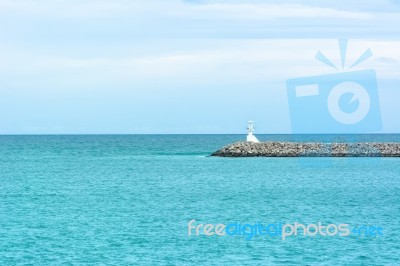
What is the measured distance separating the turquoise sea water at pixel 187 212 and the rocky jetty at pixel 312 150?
14999 millimetres

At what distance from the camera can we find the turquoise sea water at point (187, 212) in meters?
23.5

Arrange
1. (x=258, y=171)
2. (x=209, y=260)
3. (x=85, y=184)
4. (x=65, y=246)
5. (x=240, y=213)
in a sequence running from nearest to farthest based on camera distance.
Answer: (x=209, y=260), (x=65, y=246), (x=240, y=213), (x=85, y=184), (x=258, y=171)

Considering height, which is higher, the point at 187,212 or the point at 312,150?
the point at 312,150

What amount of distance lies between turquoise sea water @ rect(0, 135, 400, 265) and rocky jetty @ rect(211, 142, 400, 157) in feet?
49.2

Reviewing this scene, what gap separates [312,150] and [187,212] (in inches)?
1853

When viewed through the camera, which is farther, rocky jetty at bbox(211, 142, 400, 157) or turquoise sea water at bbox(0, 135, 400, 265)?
Result: rocky jetty at bbox(211, 142, 400, 157)

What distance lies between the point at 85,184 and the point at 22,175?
35.0ft

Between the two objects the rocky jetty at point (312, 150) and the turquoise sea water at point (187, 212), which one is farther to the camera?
the rocky jetty at point (312, 150)

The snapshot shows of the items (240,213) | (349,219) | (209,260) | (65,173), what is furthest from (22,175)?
(209,260)

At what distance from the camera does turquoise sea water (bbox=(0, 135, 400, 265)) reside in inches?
926

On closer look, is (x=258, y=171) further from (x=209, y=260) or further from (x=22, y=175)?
(x=209, y=260)

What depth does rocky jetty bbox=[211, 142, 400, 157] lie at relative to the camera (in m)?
78.2

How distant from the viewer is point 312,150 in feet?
259

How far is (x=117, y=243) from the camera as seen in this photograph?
83.3 ft
